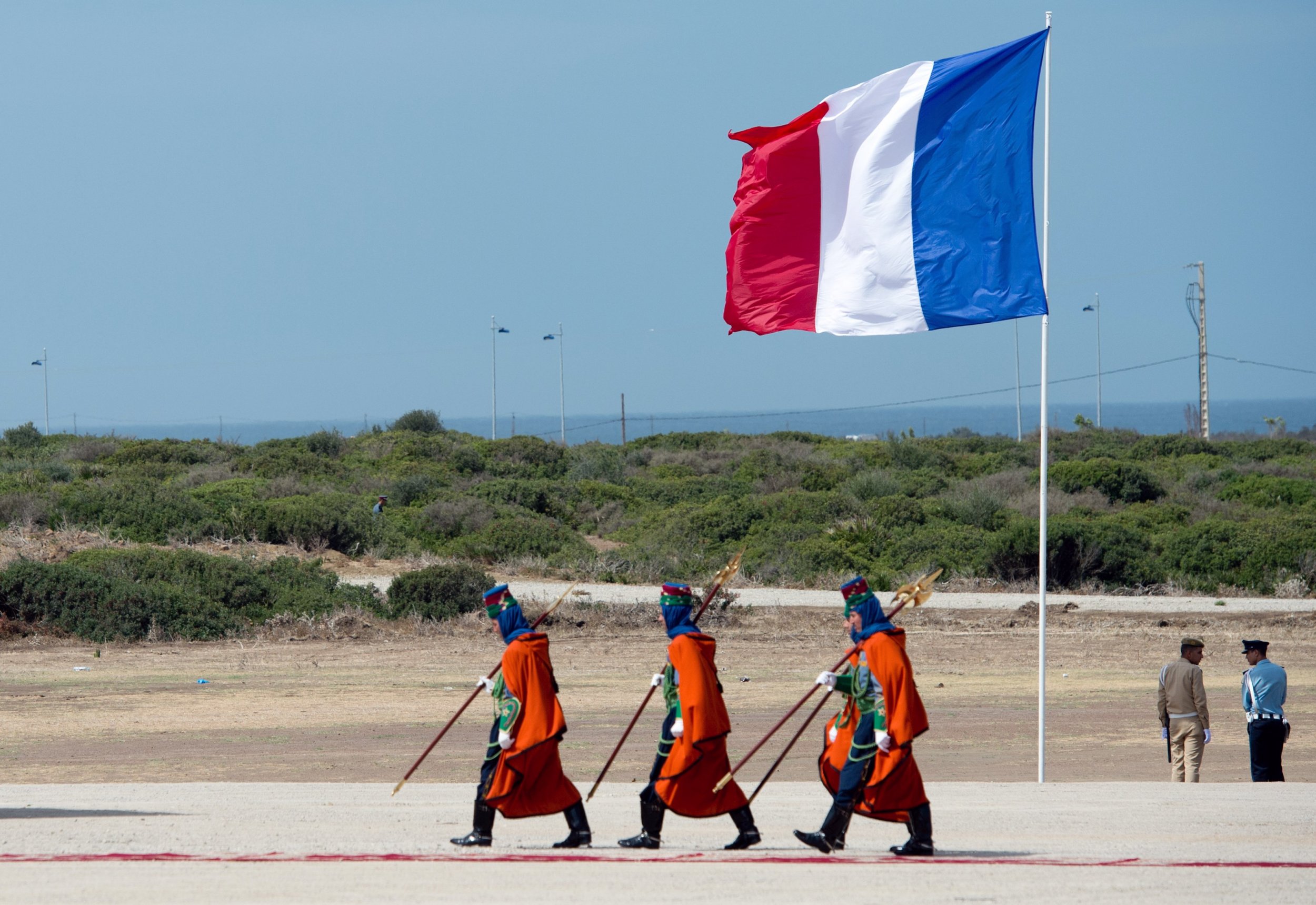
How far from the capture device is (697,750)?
28.5 feet

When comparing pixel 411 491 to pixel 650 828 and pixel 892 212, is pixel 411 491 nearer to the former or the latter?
pixel 892 212

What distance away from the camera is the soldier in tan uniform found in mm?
12586

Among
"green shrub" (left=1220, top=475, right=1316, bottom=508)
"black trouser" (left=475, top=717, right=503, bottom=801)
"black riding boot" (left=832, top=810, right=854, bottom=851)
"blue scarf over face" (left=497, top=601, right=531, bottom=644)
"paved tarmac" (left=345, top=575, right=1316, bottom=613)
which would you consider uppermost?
"blue scarf over face" (left=497, top=601, right=531, bottom=644)

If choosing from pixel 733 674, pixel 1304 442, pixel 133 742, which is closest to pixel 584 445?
pixel 1304 442

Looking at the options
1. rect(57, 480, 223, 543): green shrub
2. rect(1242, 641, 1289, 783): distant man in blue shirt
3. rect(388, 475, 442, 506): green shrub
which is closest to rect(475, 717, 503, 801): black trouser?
rect(1242, 641, 1289, 783): distant man in blue shirt

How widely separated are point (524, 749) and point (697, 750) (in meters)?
1.02

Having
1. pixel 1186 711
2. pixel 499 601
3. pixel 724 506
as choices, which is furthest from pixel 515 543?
pixel 499 601

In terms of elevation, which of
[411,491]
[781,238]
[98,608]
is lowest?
[98,608]

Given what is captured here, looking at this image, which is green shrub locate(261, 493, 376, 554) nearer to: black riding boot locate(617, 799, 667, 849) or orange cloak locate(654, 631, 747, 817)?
black riding boot locate(617, 799, 667, 849)

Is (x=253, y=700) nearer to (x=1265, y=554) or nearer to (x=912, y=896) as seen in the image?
(x=912, y=896)

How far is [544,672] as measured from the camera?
29.7ft

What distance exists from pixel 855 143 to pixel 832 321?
1.57 metres

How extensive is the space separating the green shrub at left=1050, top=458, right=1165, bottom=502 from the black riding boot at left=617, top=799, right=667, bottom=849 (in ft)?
118

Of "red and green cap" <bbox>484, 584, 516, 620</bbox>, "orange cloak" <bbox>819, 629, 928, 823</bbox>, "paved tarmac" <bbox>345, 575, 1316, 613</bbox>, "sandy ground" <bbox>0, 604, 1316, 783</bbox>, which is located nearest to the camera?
"orange cloak" <bbox>819, 629, 928, 823</bbox>
